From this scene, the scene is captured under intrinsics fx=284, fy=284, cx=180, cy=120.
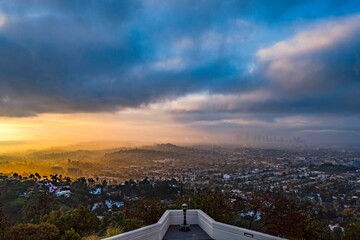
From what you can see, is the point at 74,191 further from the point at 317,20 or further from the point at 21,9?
the point at 317,20

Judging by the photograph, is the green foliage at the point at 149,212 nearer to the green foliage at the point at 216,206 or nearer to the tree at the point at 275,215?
the green foliage at the point at 216,206

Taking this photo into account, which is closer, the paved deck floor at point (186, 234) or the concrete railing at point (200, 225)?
the concrete railing at point (200, 225)

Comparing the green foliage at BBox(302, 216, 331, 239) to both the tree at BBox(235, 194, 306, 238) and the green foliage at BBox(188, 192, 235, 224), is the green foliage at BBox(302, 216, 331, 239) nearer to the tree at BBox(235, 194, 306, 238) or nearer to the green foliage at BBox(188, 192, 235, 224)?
the tree at BBox(235, 194, 306, 238)

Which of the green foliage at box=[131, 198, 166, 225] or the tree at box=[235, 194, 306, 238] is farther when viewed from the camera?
the green foliage at box=[131, 198, 166, 225]

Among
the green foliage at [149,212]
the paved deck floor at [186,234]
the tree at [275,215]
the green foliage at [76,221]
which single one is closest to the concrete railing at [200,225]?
the paved deck floor at [186,234]

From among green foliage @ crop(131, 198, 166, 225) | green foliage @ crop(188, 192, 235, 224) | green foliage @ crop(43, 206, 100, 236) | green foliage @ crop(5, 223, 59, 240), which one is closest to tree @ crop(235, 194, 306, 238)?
green foliage @ crop(188, 192, 235, 224)

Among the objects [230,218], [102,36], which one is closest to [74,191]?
[102,36]

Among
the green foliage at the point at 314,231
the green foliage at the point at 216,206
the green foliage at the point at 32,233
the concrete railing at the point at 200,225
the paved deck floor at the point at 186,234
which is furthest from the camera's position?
the green foliage at the point at 314,231

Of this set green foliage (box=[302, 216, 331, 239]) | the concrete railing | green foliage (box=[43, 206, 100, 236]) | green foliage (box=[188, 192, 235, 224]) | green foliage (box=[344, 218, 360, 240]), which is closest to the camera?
the concrete railing
